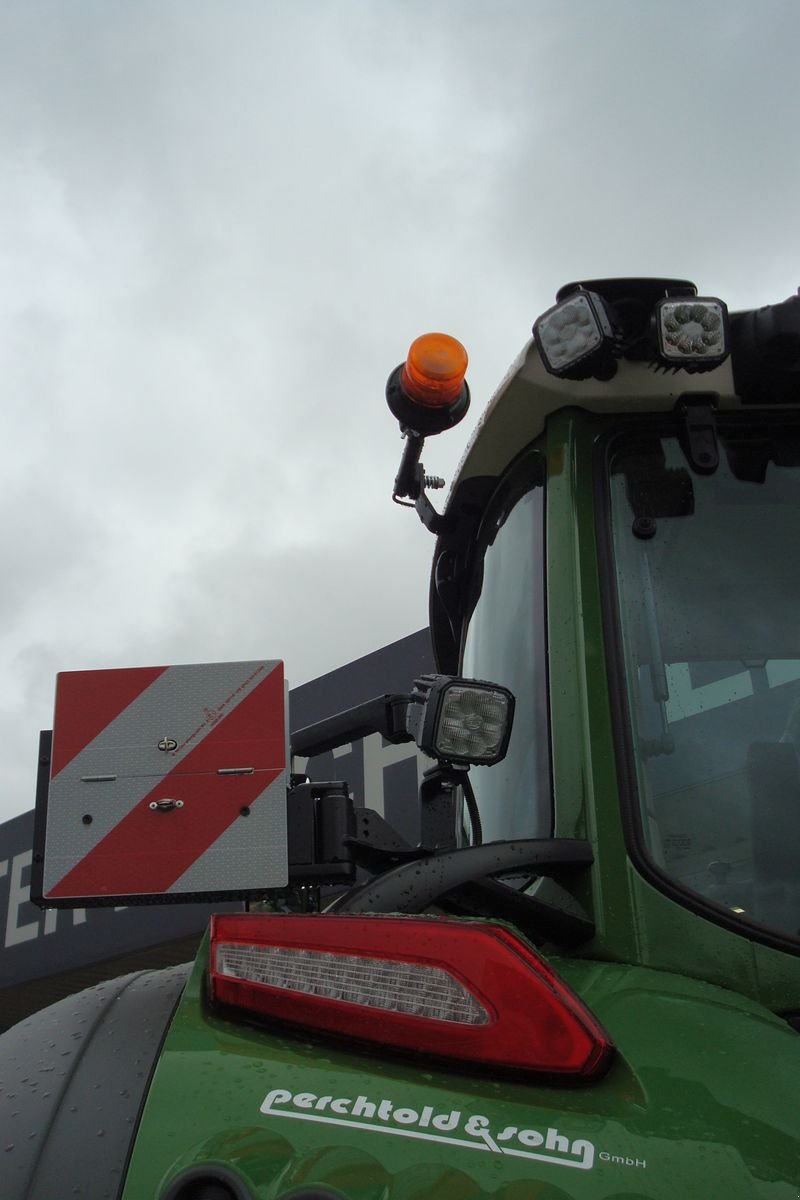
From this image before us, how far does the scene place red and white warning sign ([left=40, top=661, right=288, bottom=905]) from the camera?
1.79m

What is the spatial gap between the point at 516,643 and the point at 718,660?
46 cm

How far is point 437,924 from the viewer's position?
1245 millimetres

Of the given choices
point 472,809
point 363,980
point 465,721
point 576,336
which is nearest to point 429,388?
point 576,336

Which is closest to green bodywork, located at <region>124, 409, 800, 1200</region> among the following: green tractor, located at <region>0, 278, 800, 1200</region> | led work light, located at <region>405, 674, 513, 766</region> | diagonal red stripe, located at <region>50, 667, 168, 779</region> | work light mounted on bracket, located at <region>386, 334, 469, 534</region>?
green tractor, located at <region>0, 278, 800, 1200</region>

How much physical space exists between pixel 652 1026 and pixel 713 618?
2.77 ft

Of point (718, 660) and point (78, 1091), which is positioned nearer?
point (78, 1091)

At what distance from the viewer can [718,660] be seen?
189 centimetres

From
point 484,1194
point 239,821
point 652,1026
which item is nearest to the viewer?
point 484,1194

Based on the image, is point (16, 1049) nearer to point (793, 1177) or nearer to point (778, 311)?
point (793, 1177)

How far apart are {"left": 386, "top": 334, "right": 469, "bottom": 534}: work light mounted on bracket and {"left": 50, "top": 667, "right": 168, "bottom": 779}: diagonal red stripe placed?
78cm

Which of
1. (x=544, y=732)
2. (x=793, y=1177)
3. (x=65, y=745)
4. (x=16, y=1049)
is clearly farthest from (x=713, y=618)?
(x=16, y=1049)

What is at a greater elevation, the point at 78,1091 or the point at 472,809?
the point at 472,809

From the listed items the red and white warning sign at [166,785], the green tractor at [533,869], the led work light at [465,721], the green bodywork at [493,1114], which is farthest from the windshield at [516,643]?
the green bodywork at [493,1114]

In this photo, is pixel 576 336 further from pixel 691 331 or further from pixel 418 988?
pixel 418 988
